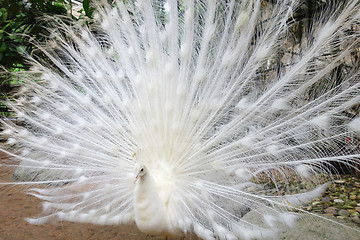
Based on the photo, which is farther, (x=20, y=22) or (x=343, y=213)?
(x=20, y=22)

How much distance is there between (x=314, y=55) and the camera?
152 cm

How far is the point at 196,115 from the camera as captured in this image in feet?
6.10

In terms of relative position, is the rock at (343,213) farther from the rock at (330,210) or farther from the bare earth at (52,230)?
the bare earth at (52,230)

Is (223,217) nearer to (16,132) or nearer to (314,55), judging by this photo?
(314,55)

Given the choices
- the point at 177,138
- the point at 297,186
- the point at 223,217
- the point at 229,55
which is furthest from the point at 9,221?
the point at 297,186

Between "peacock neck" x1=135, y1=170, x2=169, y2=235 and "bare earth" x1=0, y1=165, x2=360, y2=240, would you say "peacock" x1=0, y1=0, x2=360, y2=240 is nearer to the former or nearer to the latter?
"peacock neck" x1=135, y1=170, x2=169, y2=235

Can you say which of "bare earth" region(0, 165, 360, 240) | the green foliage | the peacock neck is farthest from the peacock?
the green foliage

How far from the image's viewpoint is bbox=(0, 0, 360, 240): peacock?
1.54m

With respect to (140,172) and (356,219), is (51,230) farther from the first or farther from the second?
(356,219)

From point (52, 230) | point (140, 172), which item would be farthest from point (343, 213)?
point (52, 230)

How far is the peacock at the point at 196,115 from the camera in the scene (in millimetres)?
1539

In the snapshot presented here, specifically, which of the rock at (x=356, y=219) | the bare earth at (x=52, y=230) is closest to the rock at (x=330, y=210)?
the rock at (x=356, y=219)

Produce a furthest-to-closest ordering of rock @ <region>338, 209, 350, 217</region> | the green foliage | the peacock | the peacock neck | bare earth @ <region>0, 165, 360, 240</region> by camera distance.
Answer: the green foliage < bare earth @ <region>0, 165, 360, 240</region> < rock @ <region>338, 209, 350, 217</region> < the peacock neck < the peacock

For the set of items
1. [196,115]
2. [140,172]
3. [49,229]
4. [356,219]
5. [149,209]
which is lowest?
[49,229]
